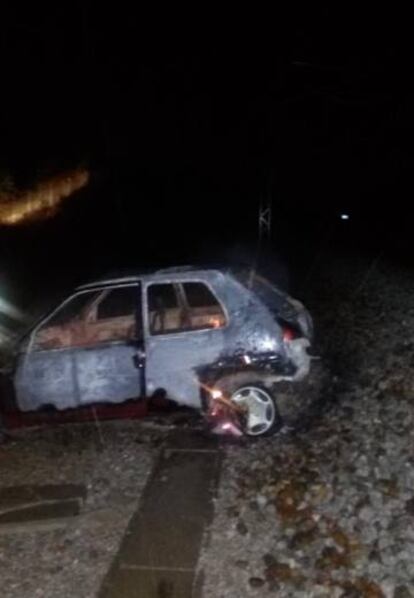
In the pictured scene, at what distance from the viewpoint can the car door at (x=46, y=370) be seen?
23.4ft

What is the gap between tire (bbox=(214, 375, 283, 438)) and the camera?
7043 mm

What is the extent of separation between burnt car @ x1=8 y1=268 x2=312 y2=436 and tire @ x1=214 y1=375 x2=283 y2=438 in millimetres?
10

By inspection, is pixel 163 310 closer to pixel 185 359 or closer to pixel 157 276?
pixel 157 276

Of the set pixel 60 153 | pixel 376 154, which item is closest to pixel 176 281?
pixel 60 153

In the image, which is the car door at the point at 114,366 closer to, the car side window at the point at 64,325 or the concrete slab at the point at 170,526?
the car side window at the point at 64,325

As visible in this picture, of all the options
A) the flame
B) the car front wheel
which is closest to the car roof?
the car front wheel

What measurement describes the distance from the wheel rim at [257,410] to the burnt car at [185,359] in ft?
0.03

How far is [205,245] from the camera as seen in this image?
23.2 meters

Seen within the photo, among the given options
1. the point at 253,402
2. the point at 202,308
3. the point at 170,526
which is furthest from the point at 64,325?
the point at 170,526

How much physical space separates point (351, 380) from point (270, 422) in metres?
1.96

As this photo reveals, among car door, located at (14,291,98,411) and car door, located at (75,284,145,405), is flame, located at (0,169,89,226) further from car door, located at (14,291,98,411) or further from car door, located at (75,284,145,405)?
car door, located at (75,284,145,405)

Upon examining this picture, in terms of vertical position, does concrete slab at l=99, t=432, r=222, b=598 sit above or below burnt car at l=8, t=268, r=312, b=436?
below

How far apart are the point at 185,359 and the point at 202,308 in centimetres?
66

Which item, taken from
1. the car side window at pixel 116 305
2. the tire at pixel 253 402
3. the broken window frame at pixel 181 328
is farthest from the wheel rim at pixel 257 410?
the car side window at pixel 116 305
